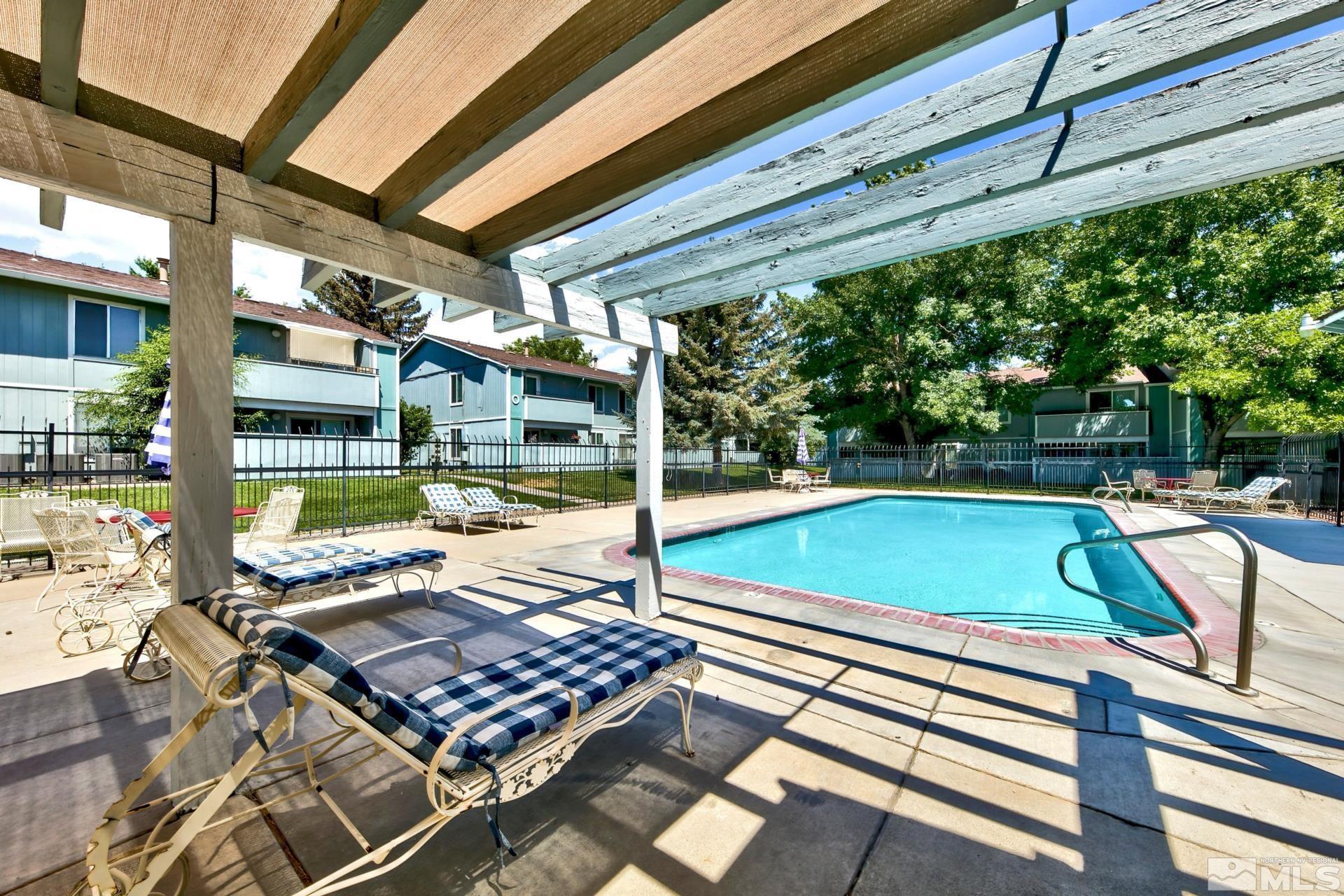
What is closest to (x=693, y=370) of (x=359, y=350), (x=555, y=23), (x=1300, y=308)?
(x=359, y=350)

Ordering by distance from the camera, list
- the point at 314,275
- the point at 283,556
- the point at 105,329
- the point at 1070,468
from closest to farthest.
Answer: the point at 314,275 → the point at 283,556 → the point at 105,329 → the point at 1070,468

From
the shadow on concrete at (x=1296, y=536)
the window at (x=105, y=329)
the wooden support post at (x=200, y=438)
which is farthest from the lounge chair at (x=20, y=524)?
the shadow on concrete at (x=1296, y=536)

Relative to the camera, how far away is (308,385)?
1791 cm

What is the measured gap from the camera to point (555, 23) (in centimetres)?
190

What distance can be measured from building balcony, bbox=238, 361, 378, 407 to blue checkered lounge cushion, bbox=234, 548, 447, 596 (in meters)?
14.4

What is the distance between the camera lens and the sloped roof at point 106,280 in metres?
13.6

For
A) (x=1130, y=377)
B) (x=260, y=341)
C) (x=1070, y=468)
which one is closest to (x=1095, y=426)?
(x=1130, y=377)

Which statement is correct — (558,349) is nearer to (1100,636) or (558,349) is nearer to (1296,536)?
(1296,536)

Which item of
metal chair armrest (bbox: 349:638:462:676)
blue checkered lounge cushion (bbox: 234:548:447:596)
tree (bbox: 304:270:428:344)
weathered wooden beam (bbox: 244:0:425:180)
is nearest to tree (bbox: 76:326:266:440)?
blue checkered lounge cushion (bbox: 234:548:447:596)

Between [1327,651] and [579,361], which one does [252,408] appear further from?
[579,361]

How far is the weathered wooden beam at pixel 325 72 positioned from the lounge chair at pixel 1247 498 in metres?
17.9

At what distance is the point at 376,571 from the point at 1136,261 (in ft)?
86.5

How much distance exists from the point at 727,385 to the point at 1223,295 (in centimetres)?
1752

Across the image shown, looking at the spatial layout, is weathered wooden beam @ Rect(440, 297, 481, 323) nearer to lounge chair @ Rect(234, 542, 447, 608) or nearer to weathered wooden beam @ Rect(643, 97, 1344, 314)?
weathered wooden beam @ Rect(643, 97, 1344, 314)
